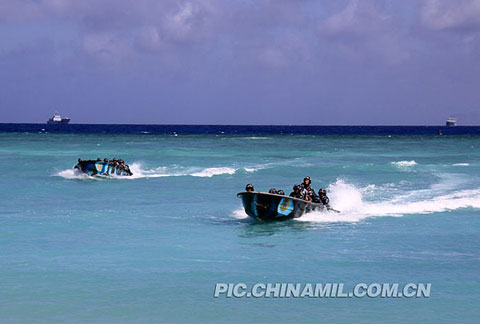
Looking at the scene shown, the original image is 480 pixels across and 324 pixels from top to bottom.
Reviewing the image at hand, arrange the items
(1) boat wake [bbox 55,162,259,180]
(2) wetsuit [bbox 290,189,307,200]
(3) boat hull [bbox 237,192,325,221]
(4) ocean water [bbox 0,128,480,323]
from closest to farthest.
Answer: (4) ocean water [bbox 0,128,480,323]
(3) boat hull [bbox 237,192,325,221]
(2) wetsuit [bbox 290,189,307,200]
(1) boat wake [bbox 55,162,259,180]

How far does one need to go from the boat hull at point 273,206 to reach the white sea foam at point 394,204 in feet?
1.31

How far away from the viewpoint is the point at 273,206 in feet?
71.3

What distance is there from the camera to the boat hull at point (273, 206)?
853 inches

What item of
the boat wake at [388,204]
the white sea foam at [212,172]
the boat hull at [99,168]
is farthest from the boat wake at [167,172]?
the boat wake at [388,204]

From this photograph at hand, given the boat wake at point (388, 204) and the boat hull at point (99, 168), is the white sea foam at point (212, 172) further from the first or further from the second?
the boat wake at point (388, 204)

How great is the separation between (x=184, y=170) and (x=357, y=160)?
16444 millimetres

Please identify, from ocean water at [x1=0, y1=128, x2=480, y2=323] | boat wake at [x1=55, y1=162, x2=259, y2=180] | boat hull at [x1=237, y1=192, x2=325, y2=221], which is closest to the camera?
ocean water at [x1=0, y1=128, x2=480, y2=323]

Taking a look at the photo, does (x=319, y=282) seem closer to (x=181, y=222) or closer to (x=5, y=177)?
(x=181, y=222)

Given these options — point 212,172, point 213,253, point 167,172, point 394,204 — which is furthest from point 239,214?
point 167,172

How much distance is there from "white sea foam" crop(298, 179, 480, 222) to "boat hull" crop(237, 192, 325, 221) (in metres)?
0.40

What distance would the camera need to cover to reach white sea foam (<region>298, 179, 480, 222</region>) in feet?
76.9

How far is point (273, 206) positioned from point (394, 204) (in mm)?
7650

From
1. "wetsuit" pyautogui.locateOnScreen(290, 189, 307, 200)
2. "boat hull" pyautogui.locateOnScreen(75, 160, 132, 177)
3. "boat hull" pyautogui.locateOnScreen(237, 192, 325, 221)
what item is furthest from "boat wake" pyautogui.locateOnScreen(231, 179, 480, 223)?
"boat hull" pyautogui.locateOnScreen(75, 160, 132, 177)

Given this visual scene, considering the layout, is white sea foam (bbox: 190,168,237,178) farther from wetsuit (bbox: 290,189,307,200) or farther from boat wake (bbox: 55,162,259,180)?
wetsuit (bbox: 290,189,307,200)
